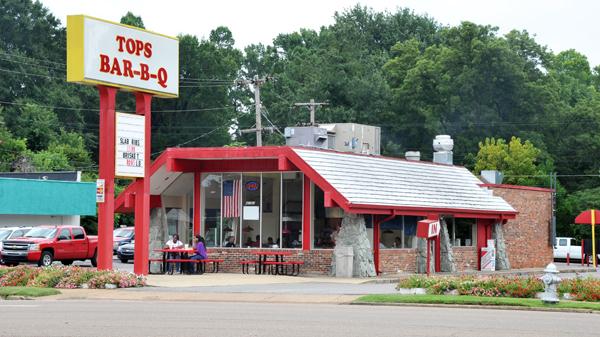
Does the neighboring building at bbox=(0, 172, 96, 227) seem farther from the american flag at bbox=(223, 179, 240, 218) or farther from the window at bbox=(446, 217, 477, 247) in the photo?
the window at bbox=(446, 217, 477, 247)

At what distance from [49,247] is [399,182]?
1428cm

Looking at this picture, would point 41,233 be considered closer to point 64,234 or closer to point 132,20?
point 64,234

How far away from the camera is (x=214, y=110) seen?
3634 inches

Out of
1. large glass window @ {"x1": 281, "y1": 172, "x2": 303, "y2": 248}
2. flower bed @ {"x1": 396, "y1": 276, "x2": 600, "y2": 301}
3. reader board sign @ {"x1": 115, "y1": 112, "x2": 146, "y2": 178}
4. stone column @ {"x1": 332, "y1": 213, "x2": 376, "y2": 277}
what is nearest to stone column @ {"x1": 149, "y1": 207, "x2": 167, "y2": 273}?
large glass window @ {"x1": 281, "y1": 172, "x2": 303, "y2": 248}

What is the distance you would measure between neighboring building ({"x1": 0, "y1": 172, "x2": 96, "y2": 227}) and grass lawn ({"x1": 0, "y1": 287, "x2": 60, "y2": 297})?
25403mm

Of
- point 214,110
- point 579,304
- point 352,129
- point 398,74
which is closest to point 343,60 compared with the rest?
point 398,74

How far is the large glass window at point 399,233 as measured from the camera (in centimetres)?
3984

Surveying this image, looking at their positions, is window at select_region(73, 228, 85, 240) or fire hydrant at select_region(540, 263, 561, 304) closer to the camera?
fire hydrant at select_region(540, 263, 561, 304)

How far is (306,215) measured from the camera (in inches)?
1507

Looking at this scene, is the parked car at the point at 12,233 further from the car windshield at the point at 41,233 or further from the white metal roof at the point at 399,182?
the white metal roof at the point at 399,182

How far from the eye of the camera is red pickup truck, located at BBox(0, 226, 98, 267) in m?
42.8

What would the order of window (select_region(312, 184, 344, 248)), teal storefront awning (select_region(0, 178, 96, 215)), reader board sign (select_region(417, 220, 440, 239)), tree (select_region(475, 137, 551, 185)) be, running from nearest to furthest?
reader board sign (select_region(417, 220, 440, 239)) < window (select_region(312, 184, 344, 248)) < teal storefront awning (select_region(0, 178, 96, 215)) < tree (select_region(475, 137, 551, 185))

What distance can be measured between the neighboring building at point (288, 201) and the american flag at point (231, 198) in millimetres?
36

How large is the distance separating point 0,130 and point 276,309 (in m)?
55.1
